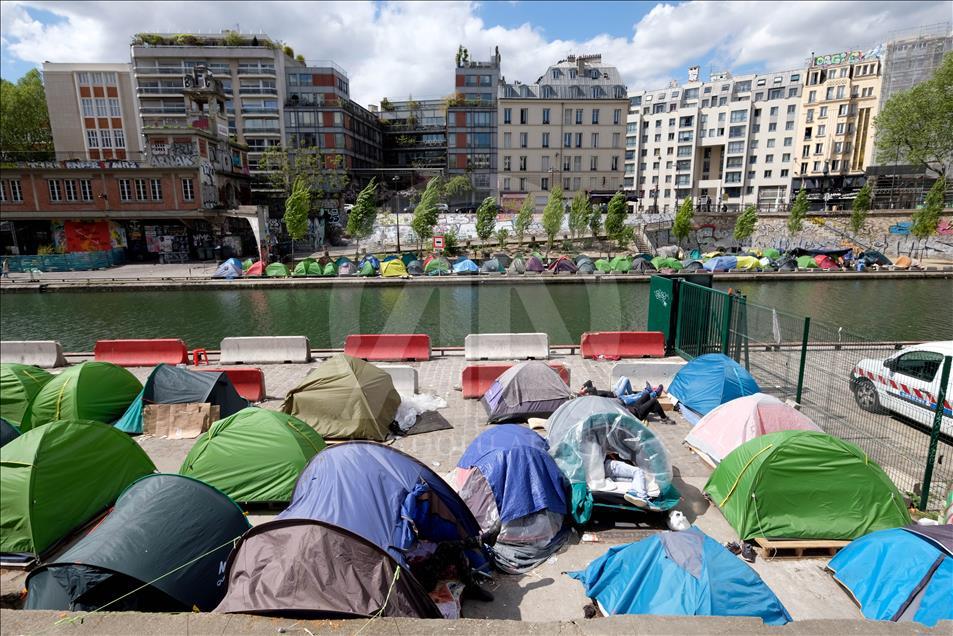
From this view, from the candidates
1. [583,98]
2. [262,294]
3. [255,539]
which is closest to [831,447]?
[255,539]

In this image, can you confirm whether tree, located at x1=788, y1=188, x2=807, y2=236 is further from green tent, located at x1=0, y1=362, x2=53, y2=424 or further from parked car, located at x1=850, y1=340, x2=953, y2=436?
green tent, located at x1=0, y1=362, x2=53, y2=424

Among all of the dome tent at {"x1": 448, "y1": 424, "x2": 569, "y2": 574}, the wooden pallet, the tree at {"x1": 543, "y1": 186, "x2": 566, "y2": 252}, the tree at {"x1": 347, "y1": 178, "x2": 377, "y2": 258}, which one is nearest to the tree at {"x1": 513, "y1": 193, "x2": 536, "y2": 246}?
the tree at {"x1": 543, "y1": 186, "x2": 566, "y2": 252}

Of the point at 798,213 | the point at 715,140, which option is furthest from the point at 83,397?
the point at 715,140

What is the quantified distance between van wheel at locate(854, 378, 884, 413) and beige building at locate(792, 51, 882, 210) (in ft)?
205

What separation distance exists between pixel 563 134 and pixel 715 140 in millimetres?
27723

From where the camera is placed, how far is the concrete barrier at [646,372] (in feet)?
40.9

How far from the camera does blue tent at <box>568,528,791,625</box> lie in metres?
4.56

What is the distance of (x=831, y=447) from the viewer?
6648mm

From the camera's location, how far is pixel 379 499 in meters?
5.55

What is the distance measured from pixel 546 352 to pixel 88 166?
40601 millimetres

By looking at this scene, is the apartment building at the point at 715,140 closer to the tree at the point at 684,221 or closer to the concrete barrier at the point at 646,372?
the tree at the point at 684,221

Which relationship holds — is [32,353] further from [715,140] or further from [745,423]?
[715,140]

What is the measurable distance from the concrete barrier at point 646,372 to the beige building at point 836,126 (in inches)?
2456

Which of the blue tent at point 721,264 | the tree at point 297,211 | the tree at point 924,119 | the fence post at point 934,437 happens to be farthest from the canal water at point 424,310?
the tree at point 924,119
